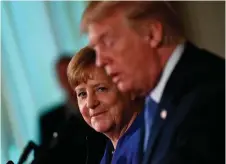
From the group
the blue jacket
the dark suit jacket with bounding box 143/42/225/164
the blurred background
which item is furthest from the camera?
Result: the blurred background

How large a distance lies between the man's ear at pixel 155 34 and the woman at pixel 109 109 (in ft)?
0.42

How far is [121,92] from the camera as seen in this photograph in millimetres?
860

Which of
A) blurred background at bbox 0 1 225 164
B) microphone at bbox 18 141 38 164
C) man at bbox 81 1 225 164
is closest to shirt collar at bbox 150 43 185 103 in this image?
man at bbox 81 1 225 164

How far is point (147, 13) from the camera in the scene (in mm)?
787

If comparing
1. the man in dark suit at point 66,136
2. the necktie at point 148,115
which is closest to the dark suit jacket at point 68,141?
the man in dark suit at point 66,136

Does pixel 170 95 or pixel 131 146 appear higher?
pixel 170 95

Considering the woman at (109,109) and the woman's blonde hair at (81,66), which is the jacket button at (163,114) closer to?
the woman at (109,109)

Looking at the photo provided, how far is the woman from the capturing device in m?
0.87

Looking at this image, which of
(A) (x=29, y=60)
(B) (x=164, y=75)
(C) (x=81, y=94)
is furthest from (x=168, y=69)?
(A) (x=29, y=60)

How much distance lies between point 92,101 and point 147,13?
0.77ft

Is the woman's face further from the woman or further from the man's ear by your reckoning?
the man's ear

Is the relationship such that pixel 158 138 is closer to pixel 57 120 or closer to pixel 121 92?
pixel 121 92

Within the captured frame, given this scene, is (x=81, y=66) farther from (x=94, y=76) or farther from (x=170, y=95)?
(x=170, y=95)

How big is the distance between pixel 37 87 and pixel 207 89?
426mm
